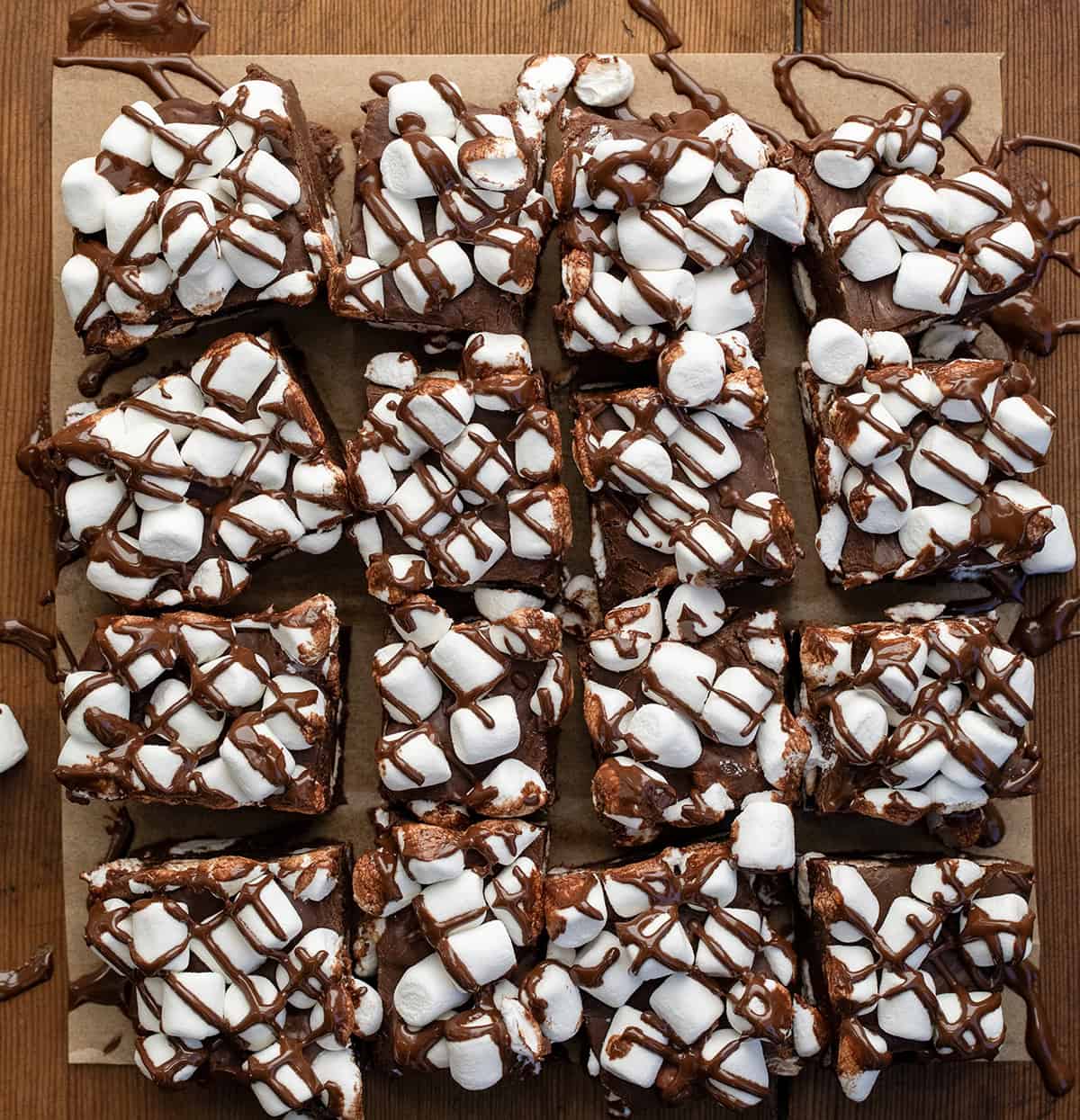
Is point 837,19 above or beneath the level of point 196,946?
above

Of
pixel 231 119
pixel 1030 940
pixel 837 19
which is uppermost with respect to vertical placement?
pixel 837 19

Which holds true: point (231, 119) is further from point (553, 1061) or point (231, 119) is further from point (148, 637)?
point (553, 1061)

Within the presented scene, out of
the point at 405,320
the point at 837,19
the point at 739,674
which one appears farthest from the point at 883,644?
the point at 837,19

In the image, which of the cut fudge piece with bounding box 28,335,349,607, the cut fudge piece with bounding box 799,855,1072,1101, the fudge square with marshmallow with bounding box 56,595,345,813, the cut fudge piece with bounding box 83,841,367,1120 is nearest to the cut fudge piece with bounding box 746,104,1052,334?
the cut fudge piece with bounding box 28,335,349,607

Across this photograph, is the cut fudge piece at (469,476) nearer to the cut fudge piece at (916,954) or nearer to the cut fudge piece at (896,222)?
the cut fudge piece at (896,222)

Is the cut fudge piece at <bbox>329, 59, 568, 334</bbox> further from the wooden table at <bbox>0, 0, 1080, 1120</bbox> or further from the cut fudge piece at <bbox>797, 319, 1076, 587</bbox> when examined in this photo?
the cut fudge piece at <bbox>797, 319, 1076, 587</bbox>
